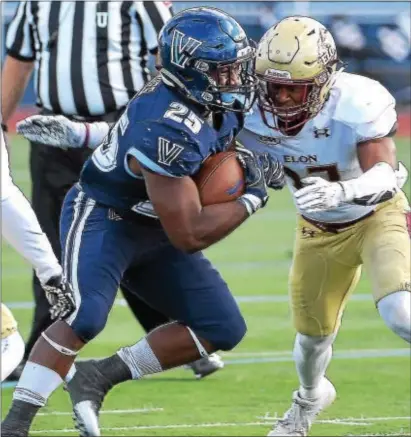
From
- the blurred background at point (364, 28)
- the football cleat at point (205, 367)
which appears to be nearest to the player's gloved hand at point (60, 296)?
the football cleat at point (205, 367)

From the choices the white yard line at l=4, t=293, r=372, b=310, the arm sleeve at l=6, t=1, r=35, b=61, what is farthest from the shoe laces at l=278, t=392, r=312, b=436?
the white yard line at l=4, t=293, r=372, b=310

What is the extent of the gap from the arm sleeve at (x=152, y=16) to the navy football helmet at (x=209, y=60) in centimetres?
150

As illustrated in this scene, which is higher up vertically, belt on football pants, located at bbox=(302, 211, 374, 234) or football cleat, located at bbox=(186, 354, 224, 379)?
belt on football pants, located at bbox=(302, 211, 374, 234)

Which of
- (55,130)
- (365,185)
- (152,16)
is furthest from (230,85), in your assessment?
(152,16)

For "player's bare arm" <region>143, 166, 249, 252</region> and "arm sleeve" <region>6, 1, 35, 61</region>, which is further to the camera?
Answer: "arm sleeve" <region>6, 1, 35, 61</region>

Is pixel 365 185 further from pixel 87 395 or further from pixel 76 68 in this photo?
pixel 76 68

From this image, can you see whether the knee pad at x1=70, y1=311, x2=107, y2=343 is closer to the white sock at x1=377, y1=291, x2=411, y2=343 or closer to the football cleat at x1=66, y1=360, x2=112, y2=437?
the football cleat at x1=66, y1=360, x2=112, y2=437

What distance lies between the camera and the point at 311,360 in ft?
15.9

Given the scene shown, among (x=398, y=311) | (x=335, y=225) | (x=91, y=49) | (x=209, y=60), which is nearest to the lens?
(x=209, y=60)

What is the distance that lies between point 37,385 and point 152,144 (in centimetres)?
84

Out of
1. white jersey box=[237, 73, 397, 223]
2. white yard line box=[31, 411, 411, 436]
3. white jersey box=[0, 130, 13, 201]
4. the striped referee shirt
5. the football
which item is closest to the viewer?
white jersey box=[0, 130, 13, 201]

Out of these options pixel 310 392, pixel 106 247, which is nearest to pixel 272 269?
pixel 310 392

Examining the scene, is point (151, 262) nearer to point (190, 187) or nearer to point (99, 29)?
point (190, 187)

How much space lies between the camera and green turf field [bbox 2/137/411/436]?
16.5ft
